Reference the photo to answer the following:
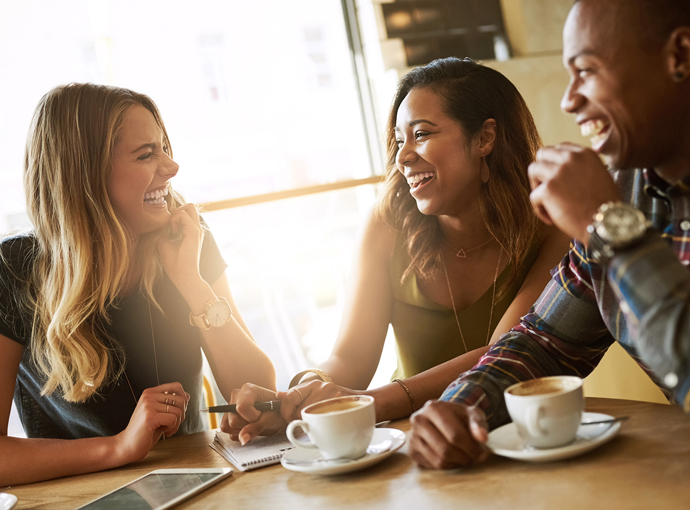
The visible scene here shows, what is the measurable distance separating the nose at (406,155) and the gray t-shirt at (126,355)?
2.21ft

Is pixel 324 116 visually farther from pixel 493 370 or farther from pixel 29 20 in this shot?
pixel 493 370

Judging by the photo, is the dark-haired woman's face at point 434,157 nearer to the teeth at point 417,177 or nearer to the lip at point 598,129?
the teeth at point 417,177

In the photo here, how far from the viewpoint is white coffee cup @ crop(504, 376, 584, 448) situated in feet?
2.61

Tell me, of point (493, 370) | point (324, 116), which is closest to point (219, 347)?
point (493, 370)

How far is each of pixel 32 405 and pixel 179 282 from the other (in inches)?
18.2

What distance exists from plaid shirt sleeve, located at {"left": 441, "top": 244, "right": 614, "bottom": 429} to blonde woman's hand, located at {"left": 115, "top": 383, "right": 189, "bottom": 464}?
0.51 metres

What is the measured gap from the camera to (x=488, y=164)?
68.8 inches

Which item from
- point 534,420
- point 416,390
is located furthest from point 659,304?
point 416,390

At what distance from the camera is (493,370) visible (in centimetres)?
105

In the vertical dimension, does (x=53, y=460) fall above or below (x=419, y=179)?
below

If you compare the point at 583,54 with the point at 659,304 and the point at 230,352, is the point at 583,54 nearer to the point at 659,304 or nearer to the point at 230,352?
the point at 659,304

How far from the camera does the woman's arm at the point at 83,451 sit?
1.16 meters

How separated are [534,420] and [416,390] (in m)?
0.49

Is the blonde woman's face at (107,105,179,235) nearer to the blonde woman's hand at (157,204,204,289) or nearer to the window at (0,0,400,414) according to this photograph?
the blonde woman's hand at (157,204,204,289)
